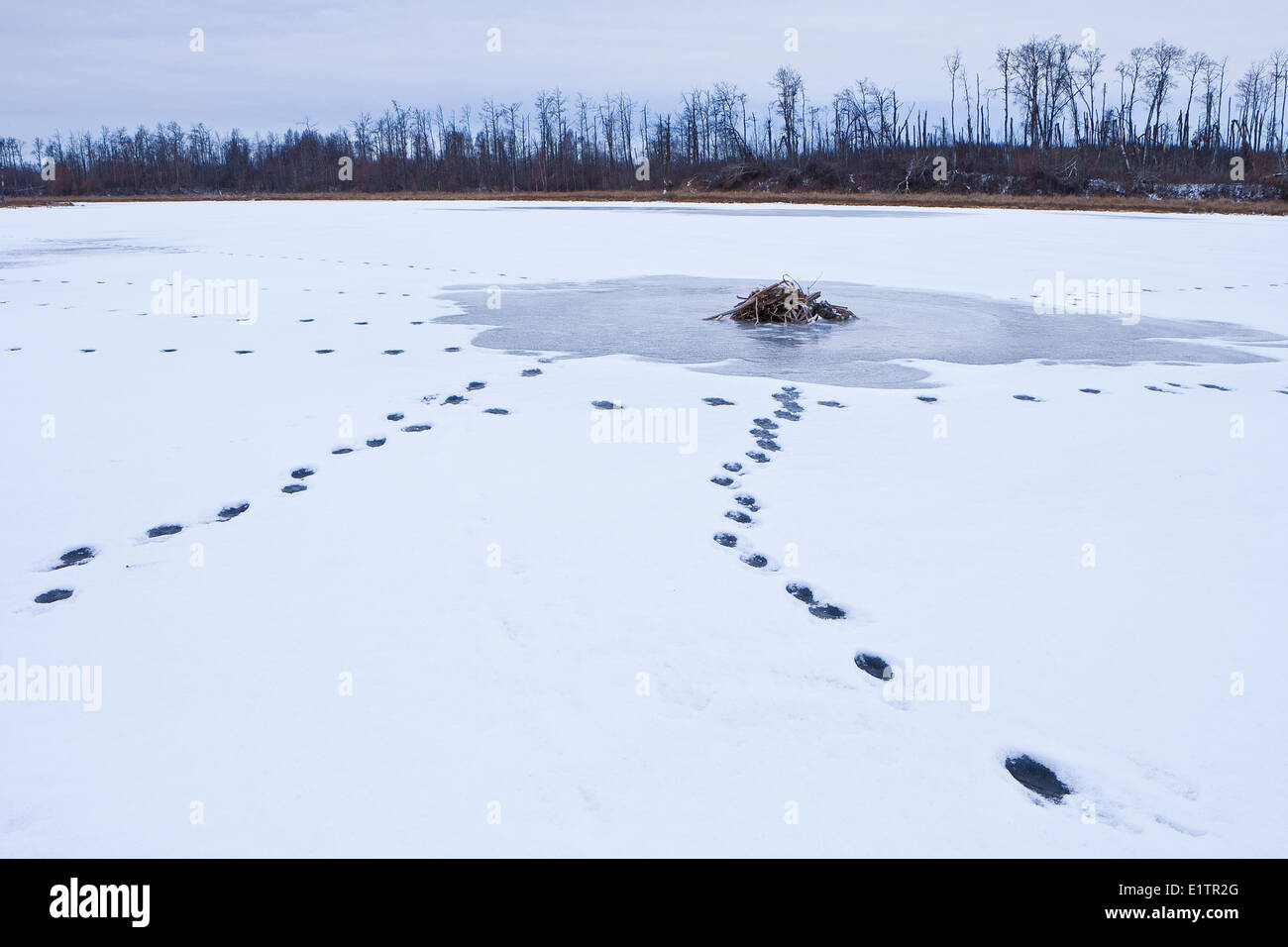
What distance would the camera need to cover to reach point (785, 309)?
8.41m

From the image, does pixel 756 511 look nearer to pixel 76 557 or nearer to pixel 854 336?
pixel 76 557

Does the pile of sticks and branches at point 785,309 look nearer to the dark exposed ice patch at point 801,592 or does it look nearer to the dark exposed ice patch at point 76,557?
the dark exposed ice patch at point 801,592

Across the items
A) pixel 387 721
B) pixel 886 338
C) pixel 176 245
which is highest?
pixel 176 245

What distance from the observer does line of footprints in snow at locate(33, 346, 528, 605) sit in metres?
3.18

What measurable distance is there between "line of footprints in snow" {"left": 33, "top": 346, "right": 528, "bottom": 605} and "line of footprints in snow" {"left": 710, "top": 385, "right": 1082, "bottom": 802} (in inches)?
60.4

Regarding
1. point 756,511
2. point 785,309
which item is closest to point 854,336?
point 785,309

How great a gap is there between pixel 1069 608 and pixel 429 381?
4.27 metres

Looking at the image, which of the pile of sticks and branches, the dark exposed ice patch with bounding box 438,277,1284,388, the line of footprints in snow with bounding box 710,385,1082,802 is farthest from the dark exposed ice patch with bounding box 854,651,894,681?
the pile of sticks and branches

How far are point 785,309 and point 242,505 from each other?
5.68 meters

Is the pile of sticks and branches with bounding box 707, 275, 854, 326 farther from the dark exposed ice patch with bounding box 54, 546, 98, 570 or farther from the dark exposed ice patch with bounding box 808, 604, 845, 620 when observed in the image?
the dark exposed ice patch with bounding box 54, 546, 98, 570

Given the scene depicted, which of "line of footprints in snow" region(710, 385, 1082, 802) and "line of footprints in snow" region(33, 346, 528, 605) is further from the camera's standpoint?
"line of footprints in snow" region(33, 346, 528, 605)

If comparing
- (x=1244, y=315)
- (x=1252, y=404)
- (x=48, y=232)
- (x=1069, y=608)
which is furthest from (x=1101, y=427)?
(x=48, y=232)

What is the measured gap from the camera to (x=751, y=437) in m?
4.84
